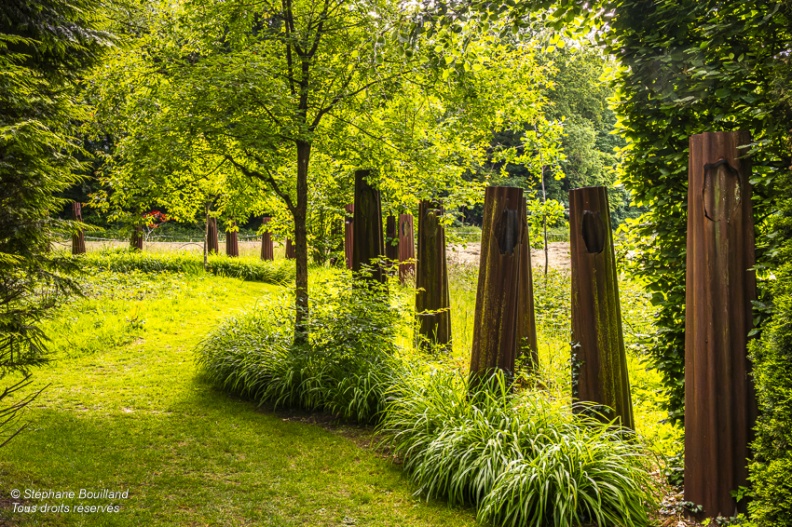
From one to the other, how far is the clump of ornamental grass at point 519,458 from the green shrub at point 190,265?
10561 mm

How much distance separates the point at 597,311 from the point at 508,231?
1.13m

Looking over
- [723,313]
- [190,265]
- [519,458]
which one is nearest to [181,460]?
[519,458]

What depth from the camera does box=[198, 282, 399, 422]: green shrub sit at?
602 centimetres

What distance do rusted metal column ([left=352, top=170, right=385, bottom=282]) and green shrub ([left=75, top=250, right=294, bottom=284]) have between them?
7.96 metres

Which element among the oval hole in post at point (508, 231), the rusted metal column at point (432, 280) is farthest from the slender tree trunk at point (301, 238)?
the oval hole in post at point (508, 231)

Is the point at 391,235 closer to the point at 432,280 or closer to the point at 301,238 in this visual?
the point at 432,280


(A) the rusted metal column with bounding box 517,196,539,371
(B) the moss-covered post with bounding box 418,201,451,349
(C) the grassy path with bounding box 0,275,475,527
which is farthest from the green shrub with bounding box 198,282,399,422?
(A) the rusted metal column with bounding box 517,196,539,371

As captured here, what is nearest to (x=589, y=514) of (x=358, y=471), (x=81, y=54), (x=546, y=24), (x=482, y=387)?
(x=482, y=387)

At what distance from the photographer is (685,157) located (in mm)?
3879

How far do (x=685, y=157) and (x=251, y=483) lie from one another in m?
4.07

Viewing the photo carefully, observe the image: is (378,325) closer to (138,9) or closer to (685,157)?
(685,157)

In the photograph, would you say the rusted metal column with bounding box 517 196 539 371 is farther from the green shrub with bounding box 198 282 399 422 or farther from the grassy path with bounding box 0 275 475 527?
the grassy path with bounding box 0 275 475 527

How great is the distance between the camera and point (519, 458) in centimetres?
400

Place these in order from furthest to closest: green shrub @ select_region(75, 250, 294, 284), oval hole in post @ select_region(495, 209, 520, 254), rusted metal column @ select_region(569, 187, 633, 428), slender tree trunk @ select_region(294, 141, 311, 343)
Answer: green shrub @ select_region(75, 250, 294, 284), slender tree trunk @ select_region(294, 141, 311, 343), oval hole in post @ select_region(495, 209, 520, 254), rusted metal column @ select_region(569, 187, 633, 428)
